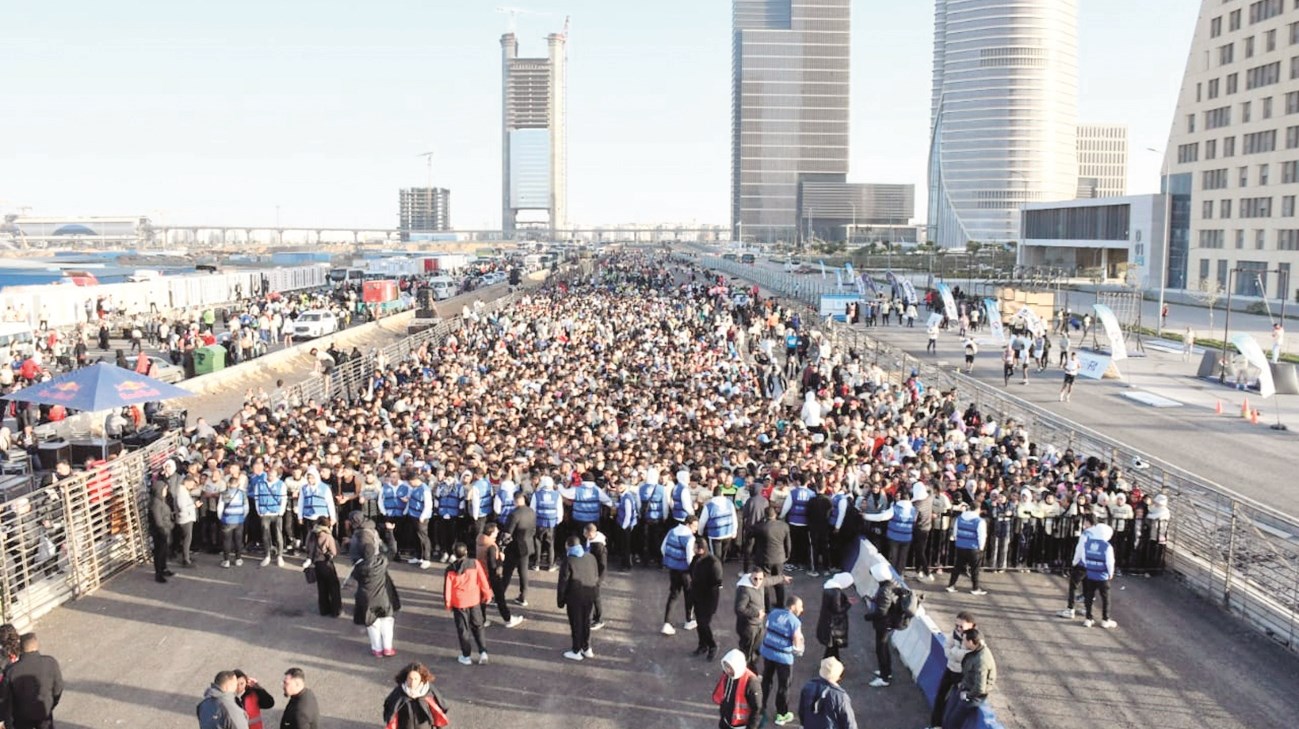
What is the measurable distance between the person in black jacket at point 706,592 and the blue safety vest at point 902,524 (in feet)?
9.50

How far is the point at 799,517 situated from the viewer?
1305 cm

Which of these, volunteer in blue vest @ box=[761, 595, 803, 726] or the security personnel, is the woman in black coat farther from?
the security personnel

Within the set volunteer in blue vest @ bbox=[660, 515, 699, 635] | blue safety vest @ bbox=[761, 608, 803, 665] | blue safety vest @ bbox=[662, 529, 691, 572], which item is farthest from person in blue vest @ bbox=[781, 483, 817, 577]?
blue safety vest @ bbox=[761, 608, 803, 665]

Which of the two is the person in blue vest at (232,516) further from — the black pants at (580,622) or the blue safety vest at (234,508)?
the black pants at (580,622)

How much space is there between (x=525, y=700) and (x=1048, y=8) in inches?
6948

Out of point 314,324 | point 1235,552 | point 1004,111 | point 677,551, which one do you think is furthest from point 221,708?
A: point 1004,111

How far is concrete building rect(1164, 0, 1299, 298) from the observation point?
61.0 m

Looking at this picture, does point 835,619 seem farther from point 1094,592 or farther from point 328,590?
point 328,590

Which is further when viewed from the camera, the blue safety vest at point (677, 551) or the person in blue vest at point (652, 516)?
the person in blue vest at point (652, 516)

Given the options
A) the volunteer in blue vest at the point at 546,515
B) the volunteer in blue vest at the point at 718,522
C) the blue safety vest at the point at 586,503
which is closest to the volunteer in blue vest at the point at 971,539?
the volunteer in blue vest at the point at 718,522

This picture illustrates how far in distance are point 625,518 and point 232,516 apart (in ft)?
16.0

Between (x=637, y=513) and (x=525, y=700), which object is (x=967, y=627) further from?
(x=637, y=513)

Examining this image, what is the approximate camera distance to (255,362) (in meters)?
32.7

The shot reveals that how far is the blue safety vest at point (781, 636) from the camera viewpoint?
8.50m
